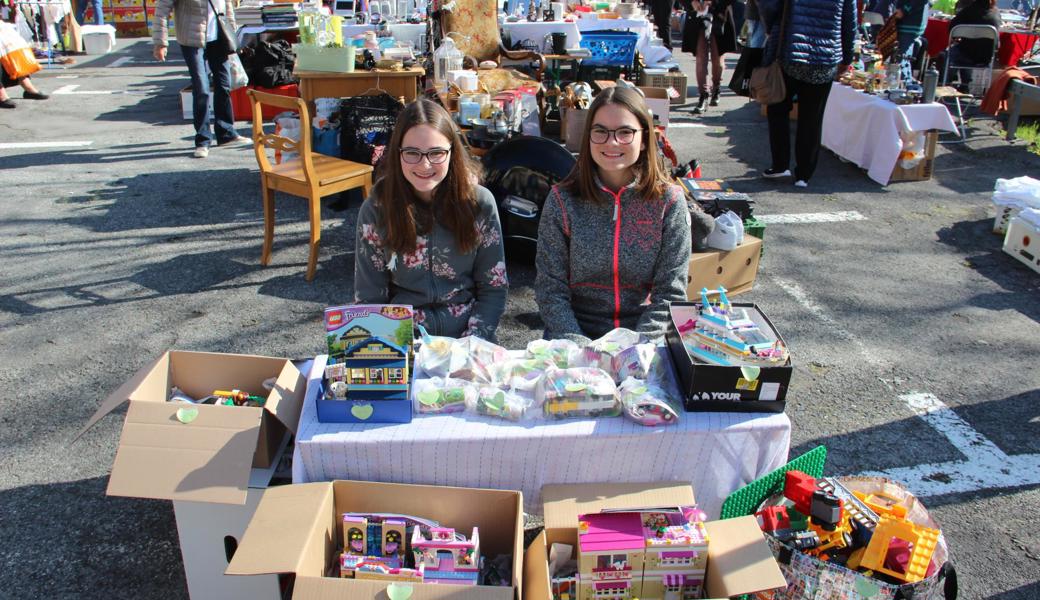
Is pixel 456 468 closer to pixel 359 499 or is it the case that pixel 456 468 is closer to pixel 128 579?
pixel 359 499

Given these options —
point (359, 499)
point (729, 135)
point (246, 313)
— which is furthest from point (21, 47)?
point (359, 499)

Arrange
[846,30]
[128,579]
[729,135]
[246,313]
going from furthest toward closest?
[729,135], [846,30], [246,313], [128,579]

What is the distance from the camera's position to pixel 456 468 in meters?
2.17

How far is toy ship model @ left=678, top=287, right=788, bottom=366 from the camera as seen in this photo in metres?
2.18

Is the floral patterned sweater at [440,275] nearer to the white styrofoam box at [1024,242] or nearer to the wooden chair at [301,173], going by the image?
the wooden chair at [301,173]

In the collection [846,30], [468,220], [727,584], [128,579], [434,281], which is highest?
[846,30]

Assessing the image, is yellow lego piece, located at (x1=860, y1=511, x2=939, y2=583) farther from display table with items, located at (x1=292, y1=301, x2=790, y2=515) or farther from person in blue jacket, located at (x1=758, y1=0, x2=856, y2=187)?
person in blue jacket, located at (x1=758, y1=0, x2=856, y2=187)

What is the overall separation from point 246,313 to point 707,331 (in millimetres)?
3003

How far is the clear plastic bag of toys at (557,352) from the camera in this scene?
2.41 metres

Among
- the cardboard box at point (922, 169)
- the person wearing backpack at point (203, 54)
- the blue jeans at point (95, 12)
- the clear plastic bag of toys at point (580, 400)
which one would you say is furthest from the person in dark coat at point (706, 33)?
the blue jeans at point (95, 12)

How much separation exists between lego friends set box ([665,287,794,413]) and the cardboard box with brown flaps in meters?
1.22

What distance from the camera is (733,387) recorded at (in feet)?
7.12

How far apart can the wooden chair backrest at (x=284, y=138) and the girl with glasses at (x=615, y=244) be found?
7.03ft

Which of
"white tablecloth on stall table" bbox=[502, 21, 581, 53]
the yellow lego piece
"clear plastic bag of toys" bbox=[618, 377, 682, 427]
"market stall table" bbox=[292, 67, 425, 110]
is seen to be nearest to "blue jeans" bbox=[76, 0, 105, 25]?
"white tablecloth on stall table" bbox=[502, 21, 581, 53]
